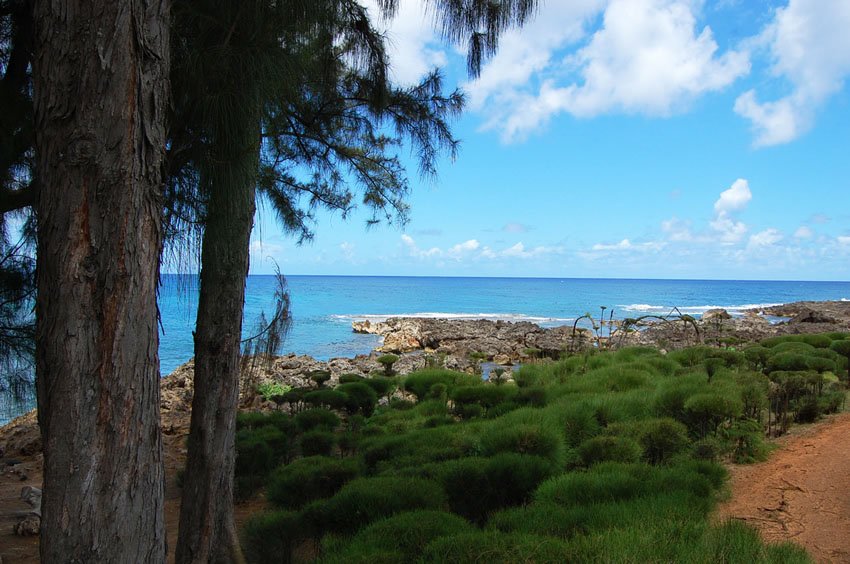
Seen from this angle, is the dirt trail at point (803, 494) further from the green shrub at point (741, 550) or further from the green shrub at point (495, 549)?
the green shrub at point (495, 549)

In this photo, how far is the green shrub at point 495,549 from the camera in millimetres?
2383

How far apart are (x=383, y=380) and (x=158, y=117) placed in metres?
6.52

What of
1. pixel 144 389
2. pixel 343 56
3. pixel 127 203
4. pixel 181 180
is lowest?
pixel 144 389

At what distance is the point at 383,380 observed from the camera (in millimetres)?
8125

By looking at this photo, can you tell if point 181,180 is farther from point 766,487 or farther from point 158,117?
point 766,487

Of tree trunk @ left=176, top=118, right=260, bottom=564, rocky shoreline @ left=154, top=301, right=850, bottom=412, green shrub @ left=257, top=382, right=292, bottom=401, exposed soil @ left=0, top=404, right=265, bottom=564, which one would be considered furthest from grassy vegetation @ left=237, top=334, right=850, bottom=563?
green shrub @ left=257, top=382, right=292, bottom=401

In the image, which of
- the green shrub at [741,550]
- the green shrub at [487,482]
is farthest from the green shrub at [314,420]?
the green shrub at [741,550]

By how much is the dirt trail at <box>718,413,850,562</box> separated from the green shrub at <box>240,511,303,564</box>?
8.88 feet

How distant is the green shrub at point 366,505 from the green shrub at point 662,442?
1972 mm

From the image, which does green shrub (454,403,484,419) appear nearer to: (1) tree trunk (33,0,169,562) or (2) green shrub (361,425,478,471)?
(2) green shrub (361,425,478,471)

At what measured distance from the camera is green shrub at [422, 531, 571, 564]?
238cm

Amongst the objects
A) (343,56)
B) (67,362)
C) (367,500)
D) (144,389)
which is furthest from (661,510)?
(343,56)

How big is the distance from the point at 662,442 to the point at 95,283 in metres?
4.21

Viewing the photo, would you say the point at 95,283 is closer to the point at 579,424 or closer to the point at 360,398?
the point at 579,424
